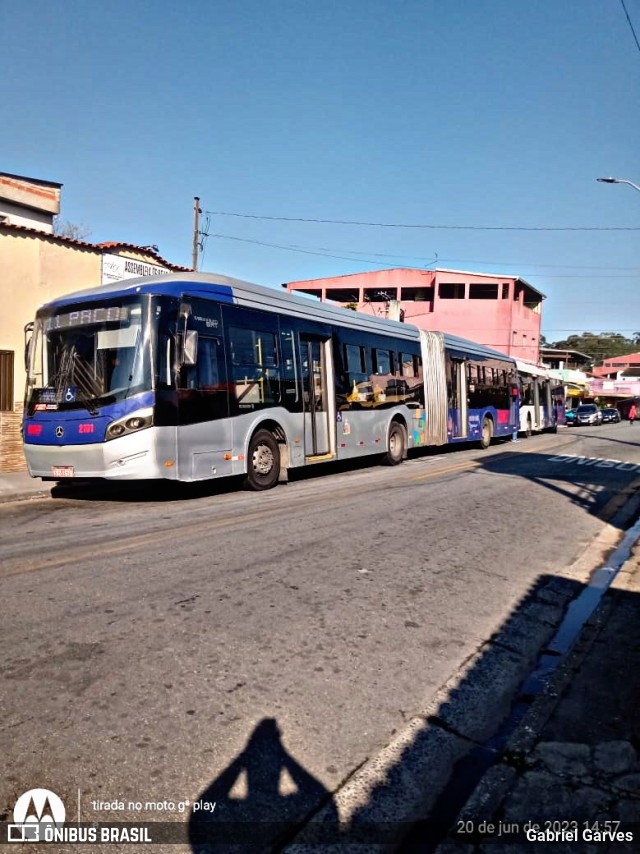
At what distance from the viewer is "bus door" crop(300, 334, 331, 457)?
12750 millimetres

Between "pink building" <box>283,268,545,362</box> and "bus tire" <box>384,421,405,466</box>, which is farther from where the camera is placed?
"pink building" <box>283,268,545,362</box>

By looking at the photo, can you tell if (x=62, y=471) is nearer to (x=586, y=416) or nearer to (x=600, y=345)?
(x=586, y=416)

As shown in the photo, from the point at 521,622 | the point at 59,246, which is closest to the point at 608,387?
the point at 59,246

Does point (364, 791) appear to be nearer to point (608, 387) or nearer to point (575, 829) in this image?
point (575, 829)

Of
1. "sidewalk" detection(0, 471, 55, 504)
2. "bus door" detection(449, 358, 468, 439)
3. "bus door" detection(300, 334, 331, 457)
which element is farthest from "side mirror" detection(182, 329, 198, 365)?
"bus door" detection(449, 358, 468, 439)

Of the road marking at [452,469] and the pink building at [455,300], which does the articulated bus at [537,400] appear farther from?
the pink building at [455,300]

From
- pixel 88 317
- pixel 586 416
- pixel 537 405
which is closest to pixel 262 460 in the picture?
pixel 88 317

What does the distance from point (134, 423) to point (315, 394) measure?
4.53m

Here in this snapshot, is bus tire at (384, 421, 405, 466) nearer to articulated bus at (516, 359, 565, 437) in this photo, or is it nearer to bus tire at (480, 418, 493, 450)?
bus tire at (480, 418, 493, 450)

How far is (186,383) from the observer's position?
32.0 feet

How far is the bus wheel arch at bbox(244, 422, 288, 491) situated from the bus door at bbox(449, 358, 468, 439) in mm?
9293

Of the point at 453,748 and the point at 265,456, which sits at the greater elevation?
the point at 265,456

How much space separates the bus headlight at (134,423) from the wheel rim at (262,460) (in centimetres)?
241

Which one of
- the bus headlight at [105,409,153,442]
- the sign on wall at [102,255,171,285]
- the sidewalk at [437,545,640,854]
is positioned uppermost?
the sign on wall at [102,255,171,285]
